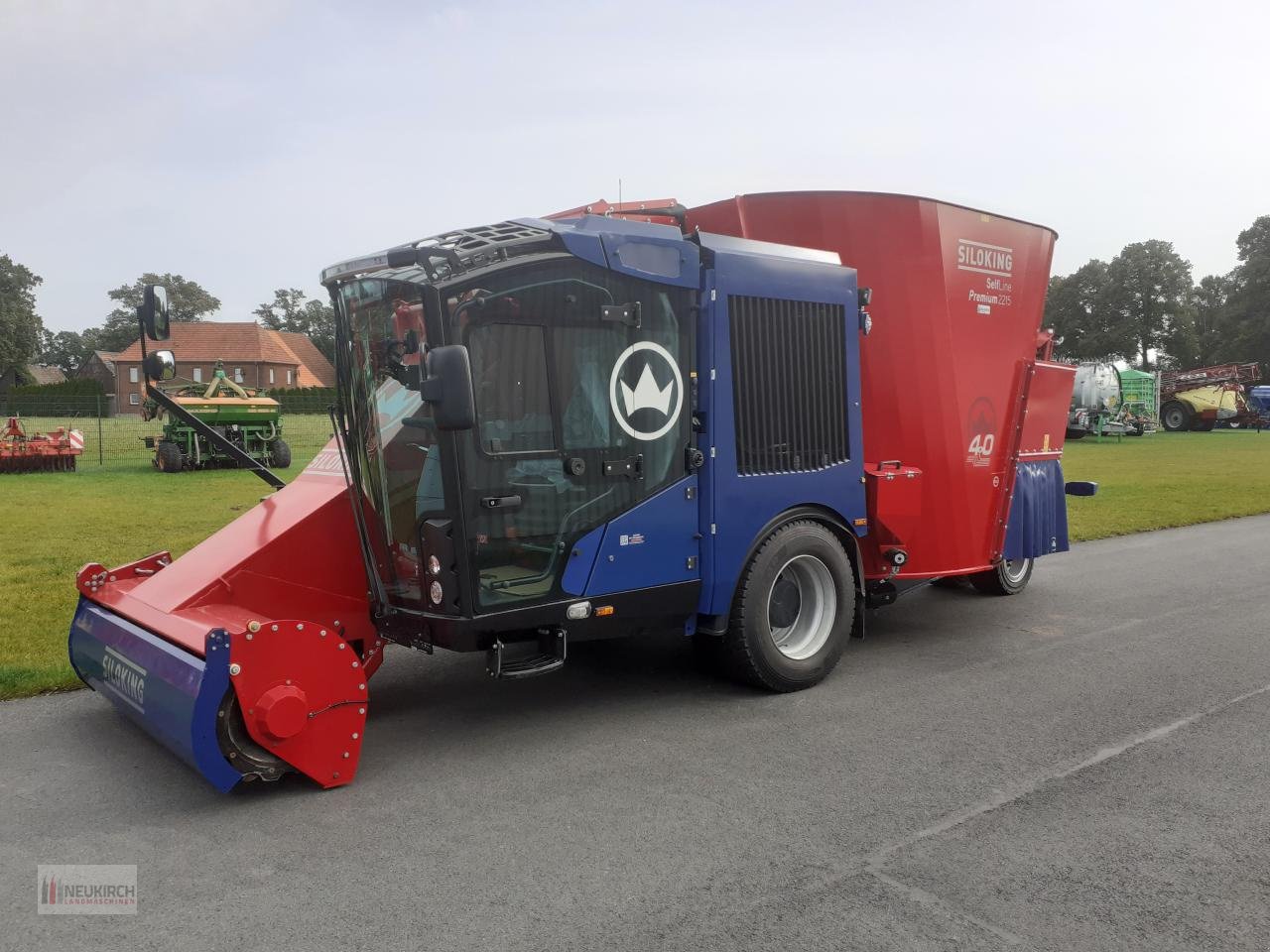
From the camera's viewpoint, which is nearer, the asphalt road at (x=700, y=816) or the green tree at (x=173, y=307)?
the asphalt road at (x=700, y=816)

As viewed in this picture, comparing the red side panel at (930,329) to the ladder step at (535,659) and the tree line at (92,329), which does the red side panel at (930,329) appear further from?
the tree line at (92,329)

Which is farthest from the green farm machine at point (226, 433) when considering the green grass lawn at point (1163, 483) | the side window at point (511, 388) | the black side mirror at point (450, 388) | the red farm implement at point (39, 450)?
the black side mirror at point (450, 388)

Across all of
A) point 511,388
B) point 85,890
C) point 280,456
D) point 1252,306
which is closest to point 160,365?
point 511,388

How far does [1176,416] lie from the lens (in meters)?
43.3

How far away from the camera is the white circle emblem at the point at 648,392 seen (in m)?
4.82

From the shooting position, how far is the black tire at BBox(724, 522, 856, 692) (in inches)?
212

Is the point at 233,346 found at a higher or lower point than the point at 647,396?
higher

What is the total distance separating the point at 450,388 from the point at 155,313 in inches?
63.6

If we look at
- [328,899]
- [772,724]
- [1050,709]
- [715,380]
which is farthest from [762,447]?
[328,899]

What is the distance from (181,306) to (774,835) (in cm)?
10976

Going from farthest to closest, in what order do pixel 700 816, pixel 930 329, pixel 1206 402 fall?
pixel 1206 402
pixel 930 329
pixel 700 816

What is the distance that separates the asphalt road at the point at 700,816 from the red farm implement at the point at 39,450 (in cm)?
1707

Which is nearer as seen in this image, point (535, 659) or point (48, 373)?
point (535, 659)

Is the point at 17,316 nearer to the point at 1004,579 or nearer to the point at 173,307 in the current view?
the point at 173,307
